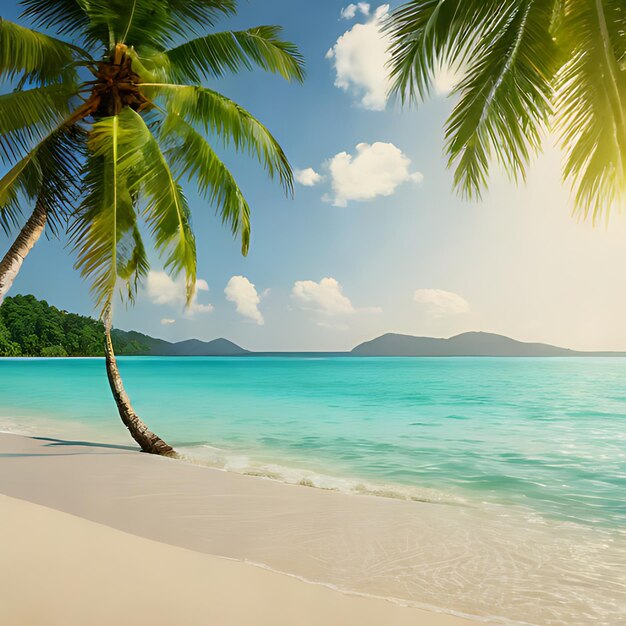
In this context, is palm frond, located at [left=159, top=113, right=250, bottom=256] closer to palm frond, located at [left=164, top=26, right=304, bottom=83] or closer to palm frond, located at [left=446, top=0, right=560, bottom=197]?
palm frond, located at [left=164, top=26, right=304, bottom=83]

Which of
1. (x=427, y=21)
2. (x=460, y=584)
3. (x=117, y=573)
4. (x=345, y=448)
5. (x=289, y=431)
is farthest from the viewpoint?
(x=289, y=431)

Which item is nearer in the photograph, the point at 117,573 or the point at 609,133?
the point at 117,573

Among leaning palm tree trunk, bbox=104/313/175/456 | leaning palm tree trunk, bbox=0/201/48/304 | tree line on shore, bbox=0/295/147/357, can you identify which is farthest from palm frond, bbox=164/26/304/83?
tree line on shore, bbox=0/295/147/357

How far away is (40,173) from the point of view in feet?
22.1

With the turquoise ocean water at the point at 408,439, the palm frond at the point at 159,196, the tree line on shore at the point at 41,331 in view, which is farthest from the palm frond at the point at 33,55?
the tree line on shore at the point at 41,331

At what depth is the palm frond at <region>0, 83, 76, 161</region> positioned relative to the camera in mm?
6180

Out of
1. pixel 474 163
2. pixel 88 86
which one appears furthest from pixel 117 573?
pixel 88 86

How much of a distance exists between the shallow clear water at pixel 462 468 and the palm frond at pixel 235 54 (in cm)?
599

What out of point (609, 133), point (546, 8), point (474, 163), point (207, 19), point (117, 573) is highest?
point (207, 19)

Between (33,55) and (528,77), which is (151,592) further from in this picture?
(33,55)

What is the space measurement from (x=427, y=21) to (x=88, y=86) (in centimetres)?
457

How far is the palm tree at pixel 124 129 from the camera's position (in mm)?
5980

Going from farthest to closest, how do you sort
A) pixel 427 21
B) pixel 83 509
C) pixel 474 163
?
1. pixel 474 163
2. pixel 427 21
3. pixel 83 509

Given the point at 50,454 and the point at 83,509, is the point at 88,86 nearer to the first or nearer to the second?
the point at 50,454
